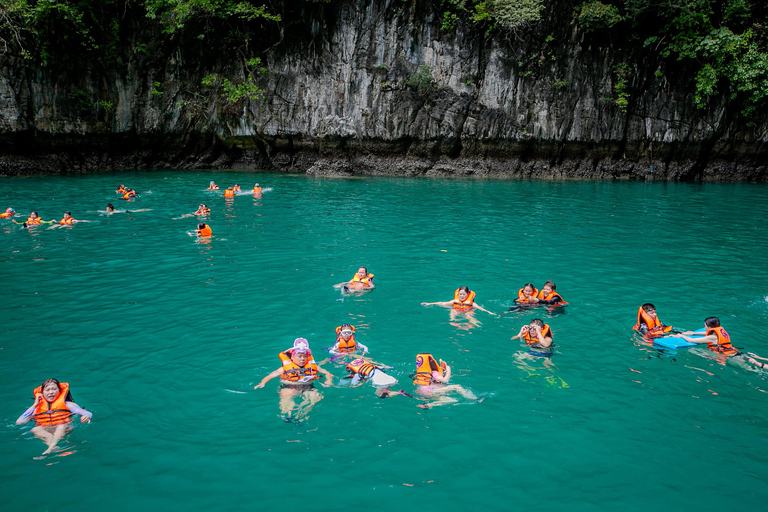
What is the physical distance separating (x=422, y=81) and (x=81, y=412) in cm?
3812

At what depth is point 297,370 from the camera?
29.0ft

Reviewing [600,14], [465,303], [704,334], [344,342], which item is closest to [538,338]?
[465,303]

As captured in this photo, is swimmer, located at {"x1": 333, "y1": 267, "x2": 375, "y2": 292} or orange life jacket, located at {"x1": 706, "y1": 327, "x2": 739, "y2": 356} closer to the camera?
orange life jacket, located at {"x1": 706, "y1": 327, "x2": 739, "y2": 356}

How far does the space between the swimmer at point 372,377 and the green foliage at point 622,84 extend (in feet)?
131

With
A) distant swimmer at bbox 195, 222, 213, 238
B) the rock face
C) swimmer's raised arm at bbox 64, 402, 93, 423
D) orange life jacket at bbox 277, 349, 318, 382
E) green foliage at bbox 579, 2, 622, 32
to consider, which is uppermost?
green foliage at bbox 579, 2, 622, 32

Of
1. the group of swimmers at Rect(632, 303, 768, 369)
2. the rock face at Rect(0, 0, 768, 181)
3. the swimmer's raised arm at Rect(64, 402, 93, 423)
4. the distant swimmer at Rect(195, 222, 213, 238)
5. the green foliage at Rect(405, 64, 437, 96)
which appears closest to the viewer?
the swimmer's raised arm at Rect(64, 402, 93, 423)

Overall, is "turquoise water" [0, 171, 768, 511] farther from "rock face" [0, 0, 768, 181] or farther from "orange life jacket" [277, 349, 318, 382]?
"rock face" [0, 0, 768, 181]

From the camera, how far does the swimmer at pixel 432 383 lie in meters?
8.69

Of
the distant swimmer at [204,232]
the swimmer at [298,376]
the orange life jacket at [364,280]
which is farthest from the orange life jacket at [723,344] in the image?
the distant swimmer at [204,232]

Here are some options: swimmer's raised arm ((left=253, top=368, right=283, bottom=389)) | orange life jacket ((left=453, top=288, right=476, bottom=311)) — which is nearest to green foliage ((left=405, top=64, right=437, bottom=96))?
orange life jacket ((left=453, top=288, right=476, bottom=311))

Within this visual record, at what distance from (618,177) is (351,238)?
1334 inches

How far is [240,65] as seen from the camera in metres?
41.6

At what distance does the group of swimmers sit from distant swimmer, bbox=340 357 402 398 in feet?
20.0

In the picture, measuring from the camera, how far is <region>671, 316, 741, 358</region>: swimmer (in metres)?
10.2
